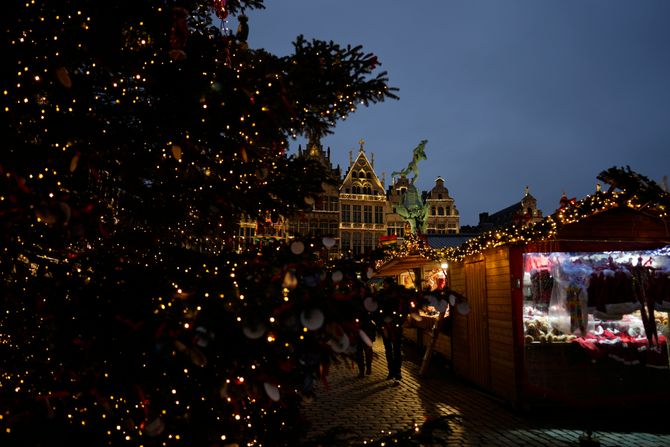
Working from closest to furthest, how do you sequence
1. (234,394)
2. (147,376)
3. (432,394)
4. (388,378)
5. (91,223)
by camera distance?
(234,394), (91,223), (147,376), (432,394), (388,378)

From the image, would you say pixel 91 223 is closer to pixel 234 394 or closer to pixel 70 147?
pixel 70 147

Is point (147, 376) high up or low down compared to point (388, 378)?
up

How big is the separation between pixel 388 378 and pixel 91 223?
28.0 ft

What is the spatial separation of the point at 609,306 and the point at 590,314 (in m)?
0.36

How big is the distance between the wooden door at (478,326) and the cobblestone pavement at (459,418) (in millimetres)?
356

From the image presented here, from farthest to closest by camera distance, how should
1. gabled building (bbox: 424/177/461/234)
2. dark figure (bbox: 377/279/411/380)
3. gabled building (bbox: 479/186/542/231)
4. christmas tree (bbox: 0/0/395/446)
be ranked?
1. gabled building (bbox: 424/177/461/234)
2. gabled building (bbox: 479/186/542/231)
3. dark figure (bbox: 377/279/411/380)
4. christmas tree (bbox: 0/0/395/446)

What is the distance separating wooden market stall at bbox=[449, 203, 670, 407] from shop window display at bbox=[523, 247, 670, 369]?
0.05ft

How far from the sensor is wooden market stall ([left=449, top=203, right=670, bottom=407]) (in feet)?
22.9

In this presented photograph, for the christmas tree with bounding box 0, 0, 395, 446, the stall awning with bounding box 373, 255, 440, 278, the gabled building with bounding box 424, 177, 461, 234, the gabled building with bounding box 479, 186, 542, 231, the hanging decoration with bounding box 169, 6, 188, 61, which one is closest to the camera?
the christmas tree with bounding box 0, 0, 395, 446

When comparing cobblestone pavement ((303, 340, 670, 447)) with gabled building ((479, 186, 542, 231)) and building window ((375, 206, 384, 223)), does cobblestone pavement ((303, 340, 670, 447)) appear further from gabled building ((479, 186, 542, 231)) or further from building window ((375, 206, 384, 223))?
building window ((375, 206, 384, 223))

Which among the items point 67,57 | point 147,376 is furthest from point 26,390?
point 67,57

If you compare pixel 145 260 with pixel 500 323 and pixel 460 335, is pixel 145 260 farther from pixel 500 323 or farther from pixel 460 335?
pixel 460 335

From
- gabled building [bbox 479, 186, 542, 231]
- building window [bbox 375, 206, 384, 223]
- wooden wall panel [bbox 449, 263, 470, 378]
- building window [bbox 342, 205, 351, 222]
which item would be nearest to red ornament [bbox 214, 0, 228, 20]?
wooden wall panel [bbox 449, 263, 470, 378]

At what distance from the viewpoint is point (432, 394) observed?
8.05 meters
